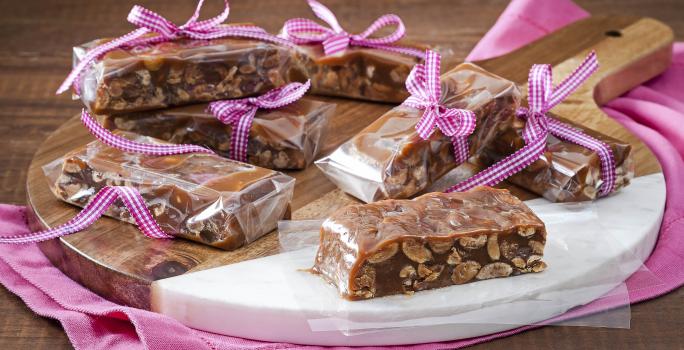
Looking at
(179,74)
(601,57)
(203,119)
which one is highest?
(179,74)

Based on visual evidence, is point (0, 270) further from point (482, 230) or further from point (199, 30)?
point (482, 230)

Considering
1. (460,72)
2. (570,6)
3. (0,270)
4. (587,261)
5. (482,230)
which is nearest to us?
(482,230)

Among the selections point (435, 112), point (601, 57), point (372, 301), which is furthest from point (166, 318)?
point (601, 57)

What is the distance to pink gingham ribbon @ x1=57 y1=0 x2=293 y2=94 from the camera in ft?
12.2

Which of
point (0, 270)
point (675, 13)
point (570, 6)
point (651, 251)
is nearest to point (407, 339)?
point (651, 251)

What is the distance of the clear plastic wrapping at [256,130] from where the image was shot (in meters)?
3.69

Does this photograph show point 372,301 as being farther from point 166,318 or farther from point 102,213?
point 102,213

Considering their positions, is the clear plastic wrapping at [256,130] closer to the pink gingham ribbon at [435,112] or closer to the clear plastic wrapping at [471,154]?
the clear plastic wrapping at [471,154]

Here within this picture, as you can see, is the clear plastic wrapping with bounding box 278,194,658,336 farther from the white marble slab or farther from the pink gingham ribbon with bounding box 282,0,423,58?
the pink gingham ribbon with bounding box 282,0,423,58

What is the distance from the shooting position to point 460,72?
12.0 ft

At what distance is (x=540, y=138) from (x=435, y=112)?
326mm

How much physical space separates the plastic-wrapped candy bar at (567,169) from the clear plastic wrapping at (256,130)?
0.62 metres

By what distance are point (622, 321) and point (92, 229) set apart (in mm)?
1474

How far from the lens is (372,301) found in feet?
9.58
